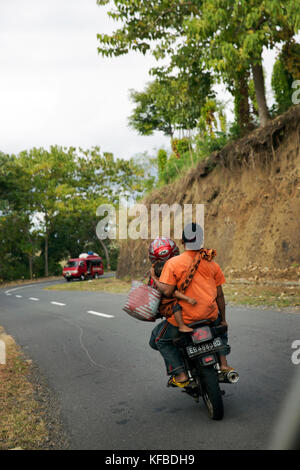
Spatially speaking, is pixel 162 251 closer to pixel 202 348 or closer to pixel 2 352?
pixel 202 348

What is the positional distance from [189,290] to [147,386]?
171cm

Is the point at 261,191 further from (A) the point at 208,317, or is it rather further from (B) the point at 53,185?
(B) the point at 53,185

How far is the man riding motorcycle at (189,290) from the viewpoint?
4.41 meters

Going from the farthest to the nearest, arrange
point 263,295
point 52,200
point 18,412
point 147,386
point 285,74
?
point 52,200 < point 285,74 < point 263,295 < point 147,386 < point 18,412

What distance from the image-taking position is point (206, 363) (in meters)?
4.17

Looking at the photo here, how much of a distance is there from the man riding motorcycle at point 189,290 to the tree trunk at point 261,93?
563 inches

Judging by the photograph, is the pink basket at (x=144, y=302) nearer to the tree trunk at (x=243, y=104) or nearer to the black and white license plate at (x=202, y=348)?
the black and white license plate at (x=202, y=348)

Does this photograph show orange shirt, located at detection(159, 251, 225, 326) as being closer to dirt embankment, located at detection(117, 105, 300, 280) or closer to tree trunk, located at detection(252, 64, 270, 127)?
dirt embankment, located at detection(117, 105, 300, 280)

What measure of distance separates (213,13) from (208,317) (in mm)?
10916

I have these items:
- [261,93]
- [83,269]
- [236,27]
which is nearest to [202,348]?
[236,27]

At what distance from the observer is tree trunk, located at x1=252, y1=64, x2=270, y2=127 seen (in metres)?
17.4

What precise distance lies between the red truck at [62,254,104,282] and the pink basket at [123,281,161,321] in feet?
105

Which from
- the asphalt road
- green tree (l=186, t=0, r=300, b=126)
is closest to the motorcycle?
the asphalt road

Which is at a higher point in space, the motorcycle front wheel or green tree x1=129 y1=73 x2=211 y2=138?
green tree x1=129 y1=73 x2=211 y2=138
